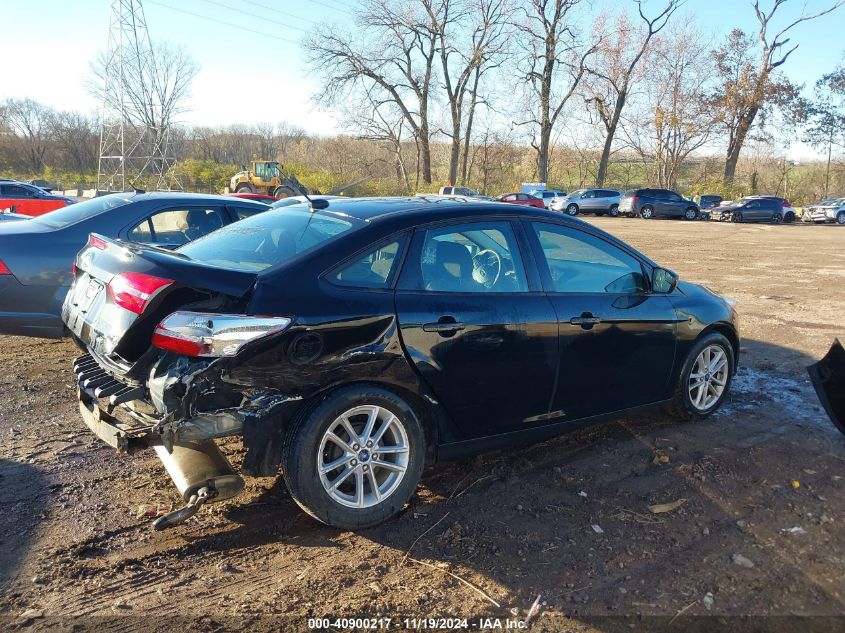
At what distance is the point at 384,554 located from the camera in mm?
3008

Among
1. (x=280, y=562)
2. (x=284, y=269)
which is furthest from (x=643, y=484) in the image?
(x=284, y=269)

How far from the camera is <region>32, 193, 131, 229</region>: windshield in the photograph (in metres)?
5.73

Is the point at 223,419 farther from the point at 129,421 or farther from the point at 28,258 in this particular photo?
the point at 28,258

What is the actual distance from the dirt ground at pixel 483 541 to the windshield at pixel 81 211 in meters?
1.80

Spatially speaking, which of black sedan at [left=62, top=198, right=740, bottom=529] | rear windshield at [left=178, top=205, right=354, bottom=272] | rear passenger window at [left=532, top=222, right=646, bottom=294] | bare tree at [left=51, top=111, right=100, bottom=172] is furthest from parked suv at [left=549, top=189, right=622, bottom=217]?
bare tree at [left=51, top=111, right=100, bottom=172]

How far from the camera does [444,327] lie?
131 inches

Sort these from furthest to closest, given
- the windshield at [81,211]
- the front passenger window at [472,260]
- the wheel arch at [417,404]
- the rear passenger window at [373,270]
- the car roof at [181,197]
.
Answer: the car roof at [181,197] < the windshield at [81,211] < the front passenger window at [472,260] < the rear passenger window at [373,270] < the wheel arch at [417,404]

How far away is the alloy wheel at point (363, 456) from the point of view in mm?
3094

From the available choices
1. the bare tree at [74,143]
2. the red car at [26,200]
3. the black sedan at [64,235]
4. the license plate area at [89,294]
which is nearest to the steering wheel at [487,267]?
the license plate area at [89,294]

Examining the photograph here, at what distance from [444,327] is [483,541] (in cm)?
107

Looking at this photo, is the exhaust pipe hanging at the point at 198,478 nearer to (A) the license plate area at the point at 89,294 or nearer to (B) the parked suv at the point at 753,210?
(A) the license plate area at the point at 89,294

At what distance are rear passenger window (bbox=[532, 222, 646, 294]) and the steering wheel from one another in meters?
0.36

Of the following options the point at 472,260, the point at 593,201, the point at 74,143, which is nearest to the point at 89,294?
the point at 472,260

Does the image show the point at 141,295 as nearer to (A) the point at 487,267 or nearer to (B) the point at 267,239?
(B) the point at 267,239
